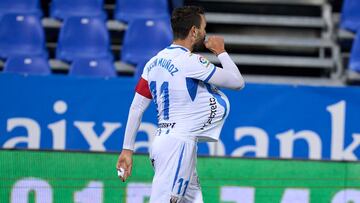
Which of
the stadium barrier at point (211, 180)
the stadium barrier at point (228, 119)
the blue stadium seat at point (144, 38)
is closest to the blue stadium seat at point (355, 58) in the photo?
the stadium barrier at point (228, 119)

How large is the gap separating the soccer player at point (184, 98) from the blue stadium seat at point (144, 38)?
4.80m

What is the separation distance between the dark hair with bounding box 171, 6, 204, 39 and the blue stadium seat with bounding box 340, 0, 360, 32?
221 inches

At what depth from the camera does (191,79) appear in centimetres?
443

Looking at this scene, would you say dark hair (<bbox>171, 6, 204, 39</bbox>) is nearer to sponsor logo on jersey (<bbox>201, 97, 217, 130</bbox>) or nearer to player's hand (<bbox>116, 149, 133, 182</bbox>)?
sponsor logo on jersey (<bbox>201, 97, 217, 130</bbox>)

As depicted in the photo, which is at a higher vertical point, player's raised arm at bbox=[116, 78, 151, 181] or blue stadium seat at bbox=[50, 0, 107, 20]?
blue stadium seat at bbox=[50, 0, 107, 20]

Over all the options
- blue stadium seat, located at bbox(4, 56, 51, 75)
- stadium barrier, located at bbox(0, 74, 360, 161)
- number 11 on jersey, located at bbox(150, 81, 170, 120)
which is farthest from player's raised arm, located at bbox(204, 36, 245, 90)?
blue stadium seat, located at bbox(4, 56, 51, 75)

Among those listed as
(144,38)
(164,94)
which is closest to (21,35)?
(144,38)

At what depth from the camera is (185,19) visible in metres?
4.40

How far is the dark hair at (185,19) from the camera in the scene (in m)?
4.41

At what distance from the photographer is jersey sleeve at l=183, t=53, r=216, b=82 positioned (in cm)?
440

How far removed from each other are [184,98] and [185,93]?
0.03 meters

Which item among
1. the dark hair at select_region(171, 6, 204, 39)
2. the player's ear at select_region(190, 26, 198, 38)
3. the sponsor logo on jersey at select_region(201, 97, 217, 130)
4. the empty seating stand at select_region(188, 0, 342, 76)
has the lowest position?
the sponsor logo on jersey at select_region(201, 97, 217, 130)

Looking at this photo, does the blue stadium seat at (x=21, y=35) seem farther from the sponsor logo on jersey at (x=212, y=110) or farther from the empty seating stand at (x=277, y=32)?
the sponsor logo on jersey at (x=212, y=110)

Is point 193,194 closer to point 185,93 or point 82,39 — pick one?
point 185,93
